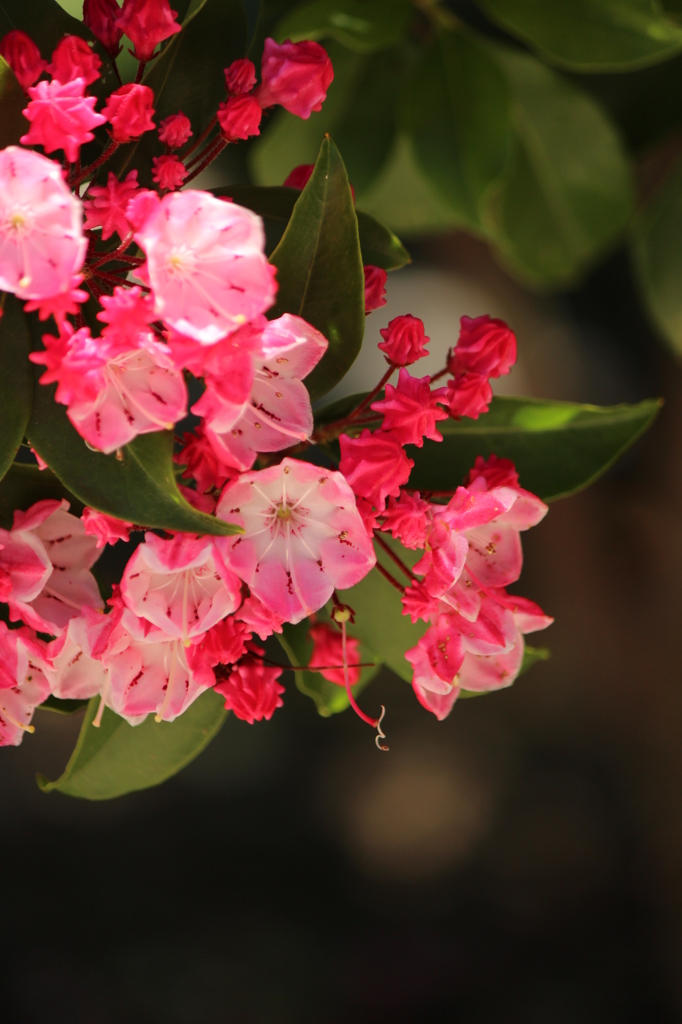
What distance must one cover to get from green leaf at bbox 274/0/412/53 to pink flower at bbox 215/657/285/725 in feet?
1.89

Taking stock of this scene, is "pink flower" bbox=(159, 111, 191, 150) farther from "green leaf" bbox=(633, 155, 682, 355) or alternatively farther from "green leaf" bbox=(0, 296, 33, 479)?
"green leaf" bbox=(633, 155, 682, 355)

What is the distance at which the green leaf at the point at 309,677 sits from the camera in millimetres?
765

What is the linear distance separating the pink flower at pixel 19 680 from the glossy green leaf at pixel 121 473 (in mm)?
141

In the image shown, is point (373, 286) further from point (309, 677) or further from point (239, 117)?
point (309, 677)

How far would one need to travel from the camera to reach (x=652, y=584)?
2.18m

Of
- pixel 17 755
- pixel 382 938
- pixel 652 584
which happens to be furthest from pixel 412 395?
pixel 382 938

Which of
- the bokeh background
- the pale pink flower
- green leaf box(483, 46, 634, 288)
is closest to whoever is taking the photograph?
the pale pink flower

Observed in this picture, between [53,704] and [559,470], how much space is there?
45cm

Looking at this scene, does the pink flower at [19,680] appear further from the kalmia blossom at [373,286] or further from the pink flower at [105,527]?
the kalmia blossom at [373,286]

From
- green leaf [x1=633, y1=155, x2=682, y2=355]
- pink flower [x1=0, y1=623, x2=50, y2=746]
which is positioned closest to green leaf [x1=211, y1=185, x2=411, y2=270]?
pink flower [x1=0, y1=623, x2=50, y2=746]

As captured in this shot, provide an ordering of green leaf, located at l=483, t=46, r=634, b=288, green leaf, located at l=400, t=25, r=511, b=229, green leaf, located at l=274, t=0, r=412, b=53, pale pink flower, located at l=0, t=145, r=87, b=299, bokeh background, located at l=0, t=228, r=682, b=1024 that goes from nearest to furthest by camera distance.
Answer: pale pink flower, located at l=0, t=145, r=87, b=299 → green leaf, located at l=274, t=0, r=412, b=53 → green leaf, located at l=400, t=25, r=511, b=229 → green leaf, located at l=483, t=46, r=634, b=288 → bokeh background, located at l=0, t=228, r=682, b=1024

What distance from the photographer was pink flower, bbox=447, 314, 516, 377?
66cm

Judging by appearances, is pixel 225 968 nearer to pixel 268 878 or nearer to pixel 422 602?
pixel 268 878

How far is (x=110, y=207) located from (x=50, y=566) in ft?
0.79
